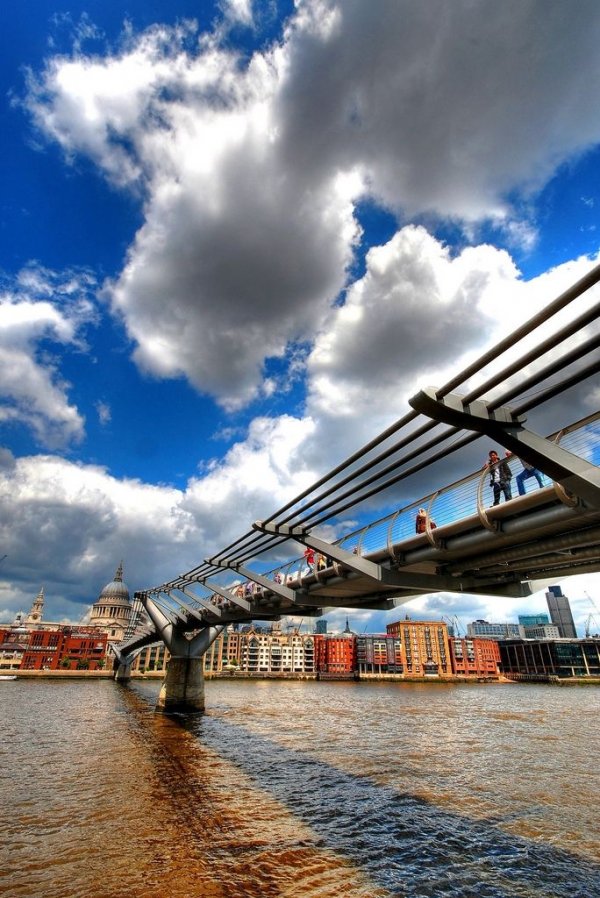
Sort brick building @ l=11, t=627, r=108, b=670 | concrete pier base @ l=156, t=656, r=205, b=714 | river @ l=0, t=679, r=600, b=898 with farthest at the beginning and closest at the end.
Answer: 1. brick building @ l=11, t=627, r=108, b=670
2. concrete pier base @ l=156, t=656, r=205, b=714
3. river @ l=0, t=679, r=600, b=898

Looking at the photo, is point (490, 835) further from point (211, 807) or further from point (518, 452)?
point (518, 452)

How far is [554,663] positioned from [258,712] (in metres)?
149

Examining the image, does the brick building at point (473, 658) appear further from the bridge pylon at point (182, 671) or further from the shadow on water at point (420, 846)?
the shadow on water at point (420, 846)

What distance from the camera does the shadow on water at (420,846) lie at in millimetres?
8430

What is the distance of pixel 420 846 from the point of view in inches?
395

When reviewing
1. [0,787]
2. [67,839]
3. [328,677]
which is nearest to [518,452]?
[67,839]

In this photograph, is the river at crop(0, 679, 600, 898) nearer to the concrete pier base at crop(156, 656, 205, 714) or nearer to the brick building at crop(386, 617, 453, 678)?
the concrete pier base at crop(156, 656, 205, 714)

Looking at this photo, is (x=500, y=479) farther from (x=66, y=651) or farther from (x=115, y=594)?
(x=115, y=594)

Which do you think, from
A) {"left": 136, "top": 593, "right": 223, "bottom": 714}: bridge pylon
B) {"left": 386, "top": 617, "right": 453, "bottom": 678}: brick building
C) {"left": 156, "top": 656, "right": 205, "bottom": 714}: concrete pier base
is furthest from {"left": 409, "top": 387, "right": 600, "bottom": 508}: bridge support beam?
{"left": 386, "top": 617, "right": 453, "bottom": 678}: brick building

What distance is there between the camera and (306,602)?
744 inches

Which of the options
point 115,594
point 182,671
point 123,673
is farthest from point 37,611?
point 182,671

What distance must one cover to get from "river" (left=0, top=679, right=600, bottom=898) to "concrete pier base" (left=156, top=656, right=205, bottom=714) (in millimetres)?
10527

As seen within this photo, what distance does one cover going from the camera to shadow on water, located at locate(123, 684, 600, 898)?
843cm

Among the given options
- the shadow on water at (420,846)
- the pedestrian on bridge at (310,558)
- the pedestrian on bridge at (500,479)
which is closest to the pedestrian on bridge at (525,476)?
the pedestrian on bridge at (500,479)
